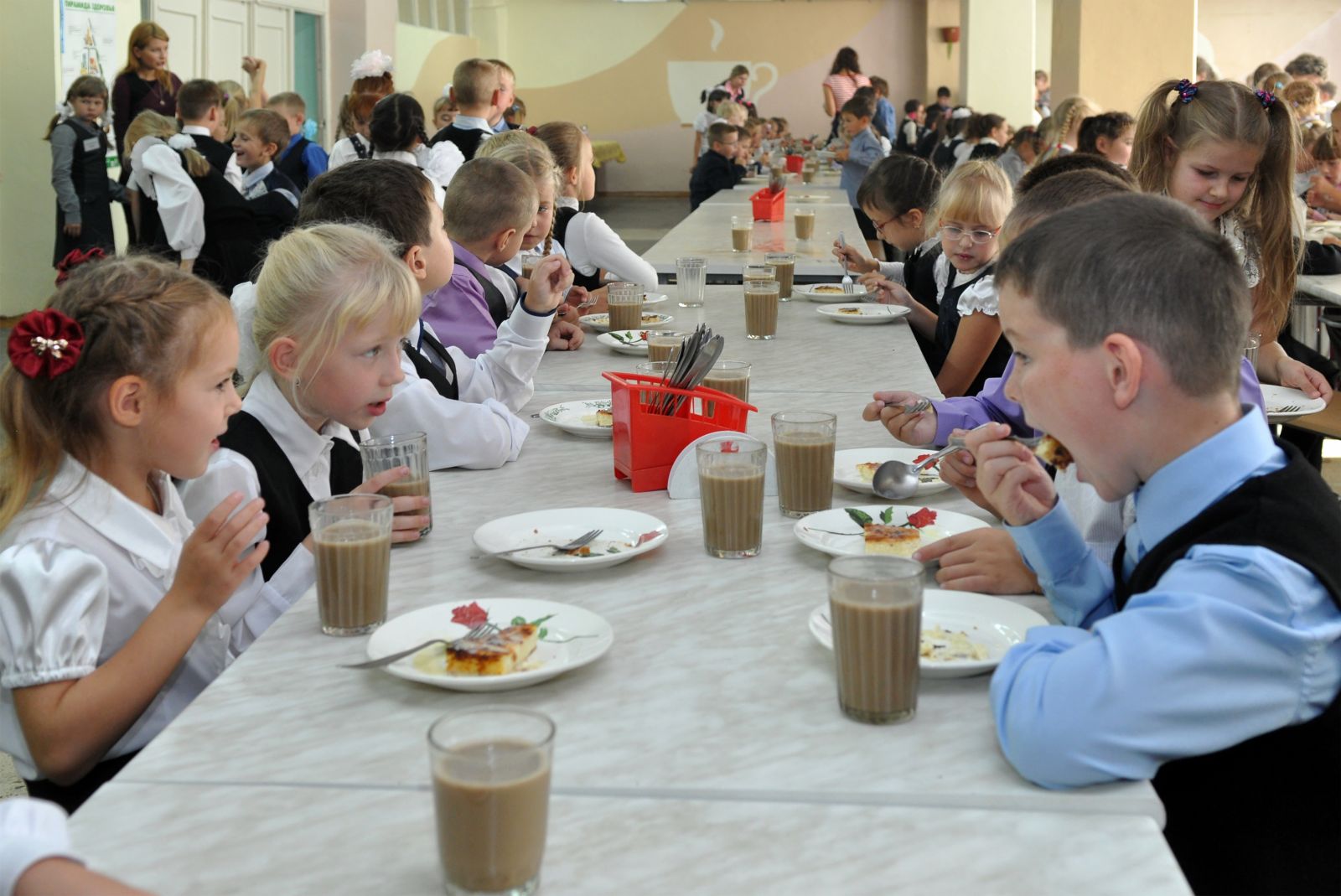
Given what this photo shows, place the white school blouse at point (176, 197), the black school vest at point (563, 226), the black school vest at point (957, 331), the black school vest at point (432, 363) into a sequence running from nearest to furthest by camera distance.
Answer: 1. the black school vest at point (432, 363)
2. the black school vest at point (957, 331)
3. the black school vest at point (563, 226)
4. the white school blouse at point (176, 197)

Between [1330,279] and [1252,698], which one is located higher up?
[1330,279]

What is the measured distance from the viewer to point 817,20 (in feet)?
60.3

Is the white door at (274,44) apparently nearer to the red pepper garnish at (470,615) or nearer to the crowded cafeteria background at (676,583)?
the crowded cafeteria background at (676,583)

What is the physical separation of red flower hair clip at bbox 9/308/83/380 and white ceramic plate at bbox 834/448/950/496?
1054 mm

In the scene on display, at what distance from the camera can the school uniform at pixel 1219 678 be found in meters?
1.04

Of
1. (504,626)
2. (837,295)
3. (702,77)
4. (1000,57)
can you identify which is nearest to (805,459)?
(504,626)

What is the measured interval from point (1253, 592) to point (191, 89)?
6243 millimetres

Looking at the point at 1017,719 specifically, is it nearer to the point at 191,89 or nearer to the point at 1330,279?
the point at 1330,279

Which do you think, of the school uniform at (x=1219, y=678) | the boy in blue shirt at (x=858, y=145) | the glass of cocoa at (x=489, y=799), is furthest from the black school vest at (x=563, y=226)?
the boy in blue shirt at (x=858, y=145)

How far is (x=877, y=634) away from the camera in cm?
113

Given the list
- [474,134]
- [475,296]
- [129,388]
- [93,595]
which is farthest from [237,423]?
[474,134]

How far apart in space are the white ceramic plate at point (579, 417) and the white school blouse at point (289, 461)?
0.39 meters

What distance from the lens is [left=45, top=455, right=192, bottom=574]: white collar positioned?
1.51m

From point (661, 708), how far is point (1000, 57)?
40.5 feet
